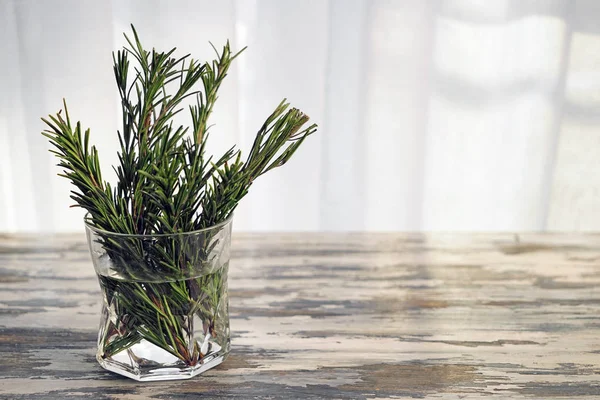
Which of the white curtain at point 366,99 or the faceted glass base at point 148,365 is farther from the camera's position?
the white curtain at point 366,99

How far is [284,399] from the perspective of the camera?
63 cm

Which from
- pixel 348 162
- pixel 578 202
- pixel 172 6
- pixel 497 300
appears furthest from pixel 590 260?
pixel 172 6

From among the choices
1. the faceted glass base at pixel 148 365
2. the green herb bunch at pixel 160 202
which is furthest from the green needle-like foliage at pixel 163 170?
the faceted glass base at pixel 148 365

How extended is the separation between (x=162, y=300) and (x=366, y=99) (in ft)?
2.28

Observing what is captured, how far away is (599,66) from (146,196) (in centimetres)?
92

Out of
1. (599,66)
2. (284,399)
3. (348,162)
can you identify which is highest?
(599,66)

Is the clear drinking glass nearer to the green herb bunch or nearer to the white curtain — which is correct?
the green herb bunch

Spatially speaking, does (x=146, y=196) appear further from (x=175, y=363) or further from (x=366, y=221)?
(x=366, y=221)

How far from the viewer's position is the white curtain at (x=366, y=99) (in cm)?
117

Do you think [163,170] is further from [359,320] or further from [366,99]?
[366,99]

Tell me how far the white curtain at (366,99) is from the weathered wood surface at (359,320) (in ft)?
0.65

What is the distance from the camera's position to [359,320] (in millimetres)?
789

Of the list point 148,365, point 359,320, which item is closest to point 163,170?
point 148,365

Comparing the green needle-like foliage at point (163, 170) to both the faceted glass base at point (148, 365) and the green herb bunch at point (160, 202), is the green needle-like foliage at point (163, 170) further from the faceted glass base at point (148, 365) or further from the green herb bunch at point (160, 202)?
the faceted glass base at point (148, 365)
